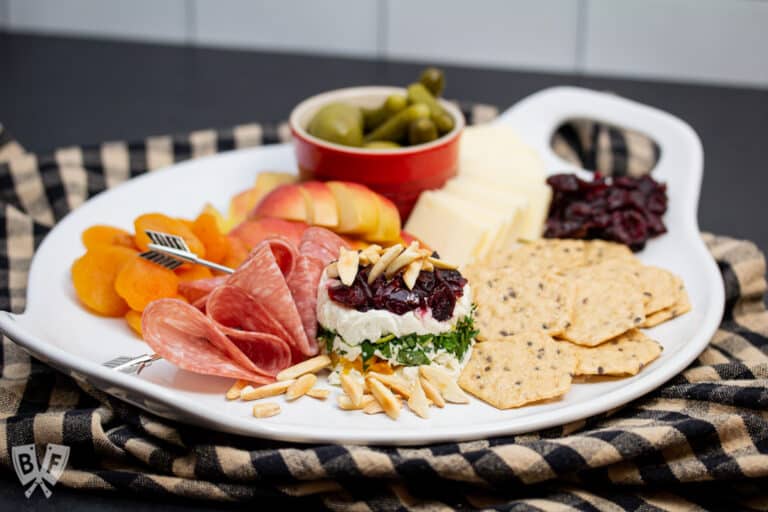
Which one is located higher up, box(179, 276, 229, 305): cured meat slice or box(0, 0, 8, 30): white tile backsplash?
box(0, 0, 8, 30): white tile backsplash

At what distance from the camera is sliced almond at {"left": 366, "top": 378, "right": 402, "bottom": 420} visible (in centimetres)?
192

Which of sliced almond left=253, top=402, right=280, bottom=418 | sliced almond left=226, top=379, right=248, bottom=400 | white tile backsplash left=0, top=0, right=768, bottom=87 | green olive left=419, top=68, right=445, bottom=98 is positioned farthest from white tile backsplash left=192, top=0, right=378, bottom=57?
sliced almond left=253, top=402, right=280, bottom=418

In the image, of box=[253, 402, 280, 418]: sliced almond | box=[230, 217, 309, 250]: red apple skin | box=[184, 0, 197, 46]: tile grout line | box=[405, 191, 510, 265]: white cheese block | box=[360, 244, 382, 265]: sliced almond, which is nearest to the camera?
box=[253, 402, 280, 418]: sliced almond

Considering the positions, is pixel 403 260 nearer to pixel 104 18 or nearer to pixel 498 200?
pixel 498 200

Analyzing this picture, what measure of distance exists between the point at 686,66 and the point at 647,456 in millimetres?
2959

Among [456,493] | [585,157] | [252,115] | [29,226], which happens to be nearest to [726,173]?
[585,157]

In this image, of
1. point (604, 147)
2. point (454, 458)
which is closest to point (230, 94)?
point (604, 147)

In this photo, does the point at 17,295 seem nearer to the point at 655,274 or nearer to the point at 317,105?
the point at 317,105

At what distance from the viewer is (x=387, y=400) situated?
192 cm

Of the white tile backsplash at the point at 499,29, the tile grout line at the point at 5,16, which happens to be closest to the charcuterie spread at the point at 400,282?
the white tile backsplash at the point at 499,29

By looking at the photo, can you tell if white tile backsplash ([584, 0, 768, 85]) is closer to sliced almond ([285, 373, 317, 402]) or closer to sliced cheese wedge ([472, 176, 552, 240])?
sliced cheese wedge ([472, 176, 552, 240])

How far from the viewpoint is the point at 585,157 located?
11.0ft

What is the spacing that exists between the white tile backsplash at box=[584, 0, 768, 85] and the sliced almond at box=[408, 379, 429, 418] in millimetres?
2911

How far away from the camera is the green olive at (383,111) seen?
2730mm
